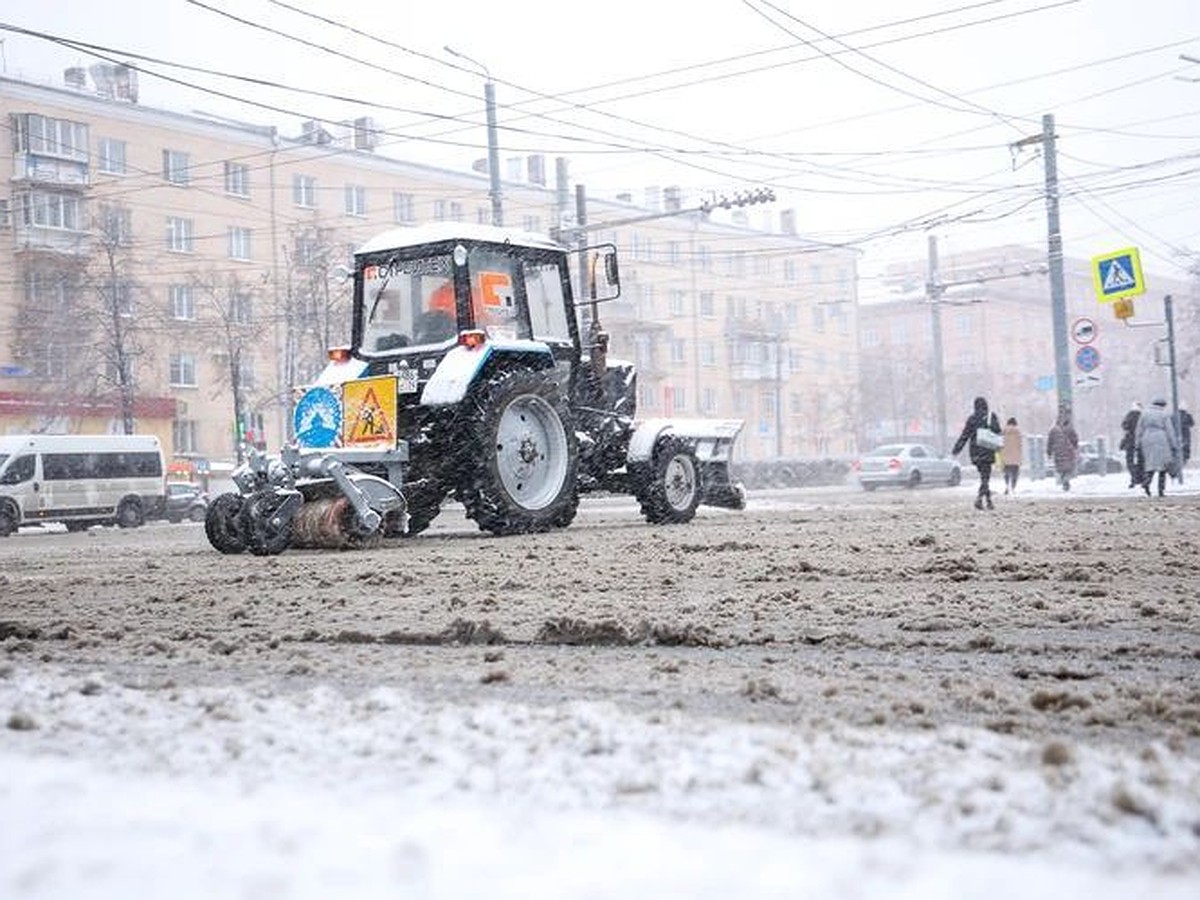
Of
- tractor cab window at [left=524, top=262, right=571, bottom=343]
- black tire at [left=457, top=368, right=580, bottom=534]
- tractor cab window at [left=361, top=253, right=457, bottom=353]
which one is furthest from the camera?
tractor cab window at [left=524, top=262, right=571, bottom=343]

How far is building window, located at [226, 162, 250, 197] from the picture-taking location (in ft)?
153

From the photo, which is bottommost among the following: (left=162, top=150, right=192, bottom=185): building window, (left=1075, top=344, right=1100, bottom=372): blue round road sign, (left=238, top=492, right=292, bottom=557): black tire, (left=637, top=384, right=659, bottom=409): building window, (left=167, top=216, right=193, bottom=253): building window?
(left=238, top=492, right=292, bottom=557): black tire

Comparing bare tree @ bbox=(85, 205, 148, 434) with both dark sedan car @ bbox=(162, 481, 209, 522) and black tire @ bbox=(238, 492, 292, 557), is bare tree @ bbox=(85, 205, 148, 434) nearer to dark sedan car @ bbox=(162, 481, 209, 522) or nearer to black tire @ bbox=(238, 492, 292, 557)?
dark sedan car @ bbox=(162, 481, 209, 522)

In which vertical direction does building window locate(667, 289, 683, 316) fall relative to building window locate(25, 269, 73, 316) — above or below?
above

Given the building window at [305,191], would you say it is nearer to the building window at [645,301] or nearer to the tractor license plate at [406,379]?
the building window at [645,301]

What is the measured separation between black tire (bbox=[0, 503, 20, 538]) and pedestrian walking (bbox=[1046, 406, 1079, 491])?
21.2 metres

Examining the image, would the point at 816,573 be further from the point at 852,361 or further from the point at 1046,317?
the point at 1046,317

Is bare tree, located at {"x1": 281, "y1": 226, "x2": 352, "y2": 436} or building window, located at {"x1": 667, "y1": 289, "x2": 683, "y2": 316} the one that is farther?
building window, located at {"x1": 667, "y1": 289, "x2": 683, "y2": 316}

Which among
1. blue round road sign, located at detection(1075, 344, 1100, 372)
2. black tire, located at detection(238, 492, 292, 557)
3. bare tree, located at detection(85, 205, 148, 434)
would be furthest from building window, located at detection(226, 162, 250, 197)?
black tire, located at detection(238, 492, 292, 557)

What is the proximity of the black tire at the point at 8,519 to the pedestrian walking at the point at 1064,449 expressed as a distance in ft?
69.4

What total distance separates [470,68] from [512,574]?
20386 mm

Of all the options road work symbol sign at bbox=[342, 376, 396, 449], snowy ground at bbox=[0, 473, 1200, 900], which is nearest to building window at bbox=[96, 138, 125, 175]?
road work symbol sign at bbox=[342, 376, 396, 449]

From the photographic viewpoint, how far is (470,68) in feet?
87.2

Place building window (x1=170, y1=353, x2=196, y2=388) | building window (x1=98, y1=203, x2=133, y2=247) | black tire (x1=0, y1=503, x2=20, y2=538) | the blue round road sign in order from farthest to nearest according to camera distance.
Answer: building window (x1=170, y1=353, x2=196, y2=388), building window (x1=98, y1=203, x2=133, y2=247), black tire (x1=0, y1=503, x2=20, y2=538), the blue round road sign
